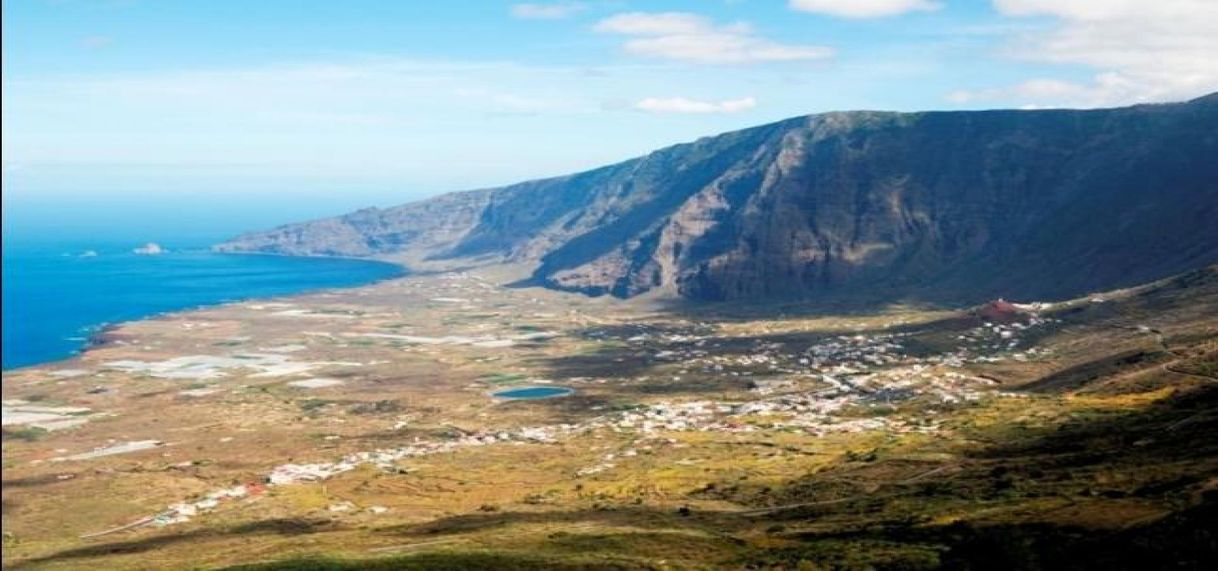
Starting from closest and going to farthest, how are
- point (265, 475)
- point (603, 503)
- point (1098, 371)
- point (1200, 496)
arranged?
point (1200, 496), point (603, 503), point (265, 475), point (1098, 371)

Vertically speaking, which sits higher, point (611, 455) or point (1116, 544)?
point (1116, 544)

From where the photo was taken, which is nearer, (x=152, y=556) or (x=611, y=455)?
(x=152, y=556)

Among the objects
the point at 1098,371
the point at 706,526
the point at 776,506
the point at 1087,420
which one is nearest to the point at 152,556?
the point at 706,526

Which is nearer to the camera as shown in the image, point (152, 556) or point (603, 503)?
point (152, 556)

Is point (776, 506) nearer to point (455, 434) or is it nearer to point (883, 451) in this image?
point (883, 451)

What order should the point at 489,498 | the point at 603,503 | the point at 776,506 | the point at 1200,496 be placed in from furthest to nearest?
1. the point at 489,498
2. the point at 603,503
3. the point at 776,506
4. the point at 1200,496

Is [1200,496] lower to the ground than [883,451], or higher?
higher

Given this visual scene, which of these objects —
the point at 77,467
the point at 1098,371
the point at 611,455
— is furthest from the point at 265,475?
the point at 1098,371

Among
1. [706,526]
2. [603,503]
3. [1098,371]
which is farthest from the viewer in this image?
[1098,371]

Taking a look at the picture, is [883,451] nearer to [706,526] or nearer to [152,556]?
[706,526]
